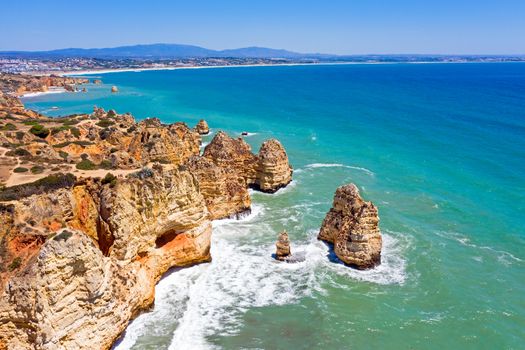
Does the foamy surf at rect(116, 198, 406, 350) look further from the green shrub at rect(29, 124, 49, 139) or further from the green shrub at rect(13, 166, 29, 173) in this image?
the green shrub at rect(29, 124, 49, 139)

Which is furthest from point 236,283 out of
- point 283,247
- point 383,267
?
point 383,267

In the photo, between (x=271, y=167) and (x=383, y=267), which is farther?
(x=271, y=167)

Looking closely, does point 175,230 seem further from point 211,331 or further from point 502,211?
point 502,211

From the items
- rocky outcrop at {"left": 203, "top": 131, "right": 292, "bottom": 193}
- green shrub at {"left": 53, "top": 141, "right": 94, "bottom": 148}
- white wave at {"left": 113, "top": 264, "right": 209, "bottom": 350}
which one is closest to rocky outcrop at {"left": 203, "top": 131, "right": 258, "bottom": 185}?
rocky outcrop at {"left": 203, "top": 131, "right": 292, "bottom": 193}

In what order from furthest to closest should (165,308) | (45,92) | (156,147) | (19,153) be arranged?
1. (45,92)
2. (156,147)
3. (19,153)
4. (165,308)

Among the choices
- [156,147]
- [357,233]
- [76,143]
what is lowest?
[357,233]

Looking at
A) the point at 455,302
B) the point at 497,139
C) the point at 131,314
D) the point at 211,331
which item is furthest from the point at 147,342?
the point at 497,139

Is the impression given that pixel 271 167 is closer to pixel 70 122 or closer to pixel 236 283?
pixel 236 283
